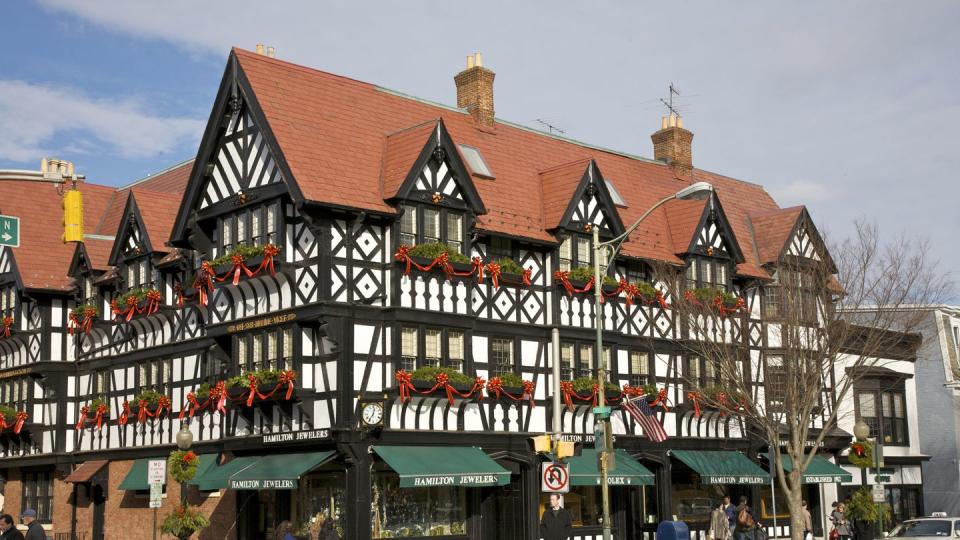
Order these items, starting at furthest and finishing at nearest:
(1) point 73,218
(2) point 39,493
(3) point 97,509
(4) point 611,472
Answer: (2) point 39,493
(3) point 97,509
(4) point 611,472
(1) point 73,218

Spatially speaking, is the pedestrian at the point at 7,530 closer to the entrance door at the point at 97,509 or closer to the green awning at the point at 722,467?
the entrance door at the point at 97,509

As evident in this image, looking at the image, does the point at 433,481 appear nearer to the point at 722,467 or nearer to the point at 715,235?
the point at 722,467

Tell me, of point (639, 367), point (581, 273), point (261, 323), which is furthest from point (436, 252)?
point (639, 367)

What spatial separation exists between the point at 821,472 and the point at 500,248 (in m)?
15.6

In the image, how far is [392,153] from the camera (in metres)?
35.7

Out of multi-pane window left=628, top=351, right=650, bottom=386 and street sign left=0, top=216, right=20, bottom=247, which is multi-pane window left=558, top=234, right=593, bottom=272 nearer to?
multi-pane window left=628, top=351, right=650, bottom=386

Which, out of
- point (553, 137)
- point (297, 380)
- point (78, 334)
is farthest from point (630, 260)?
point (78, 334)

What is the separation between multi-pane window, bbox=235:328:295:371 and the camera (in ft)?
109

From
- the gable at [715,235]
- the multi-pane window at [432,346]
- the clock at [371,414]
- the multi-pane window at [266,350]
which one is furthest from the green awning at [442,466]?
the gable at [715,235]

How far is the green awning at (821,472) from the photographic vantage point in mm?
43750

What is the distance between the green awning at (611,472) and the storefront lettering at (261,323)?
32.0 ft

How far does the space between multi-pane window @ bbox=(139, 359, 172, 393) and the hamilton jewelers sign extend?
7.52 metres

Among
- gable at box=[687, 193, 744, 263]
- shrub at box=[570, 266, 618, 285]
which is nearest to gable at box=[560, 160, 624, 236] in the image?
shrub at box=[570, 266, 618, 285]

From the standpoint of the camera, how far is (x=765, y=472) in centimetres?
4409
